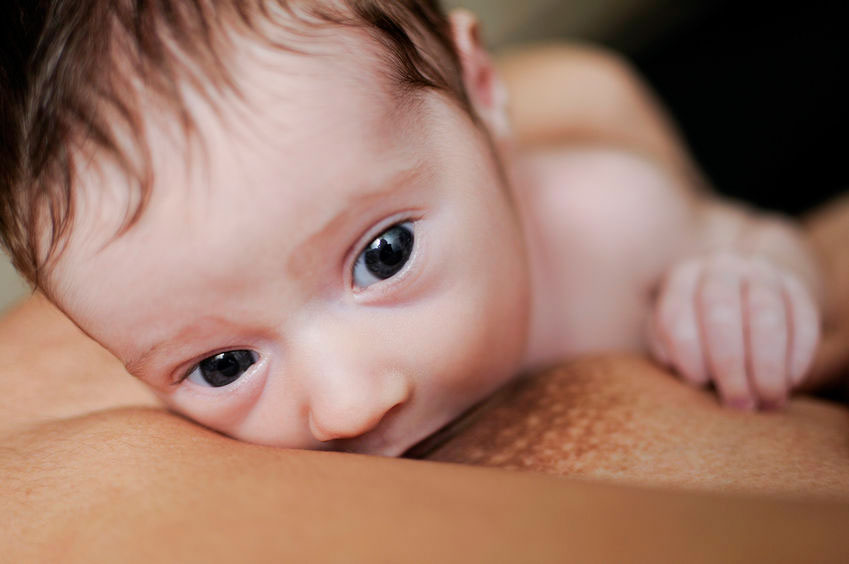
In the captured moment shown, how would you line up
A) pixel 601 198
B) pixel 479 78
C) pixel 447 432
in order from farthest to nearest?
pixel 601 198 < pixel 479 78 < pixel 447 432

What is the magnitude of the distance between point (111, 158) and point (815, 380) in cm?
98

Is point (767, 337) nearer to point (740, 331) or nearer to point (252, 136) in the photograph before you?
point (740, 331)

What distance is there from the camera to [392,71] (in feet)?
2.64

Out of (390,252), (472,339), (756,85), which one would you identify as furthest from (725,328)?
(756,85)

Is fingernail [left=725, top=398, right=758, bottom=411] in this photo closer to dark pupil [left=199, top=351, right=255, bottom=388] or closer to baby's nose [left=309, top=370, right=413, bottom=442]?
baby's nose [left=309, top=370, right=413, bottom=442]

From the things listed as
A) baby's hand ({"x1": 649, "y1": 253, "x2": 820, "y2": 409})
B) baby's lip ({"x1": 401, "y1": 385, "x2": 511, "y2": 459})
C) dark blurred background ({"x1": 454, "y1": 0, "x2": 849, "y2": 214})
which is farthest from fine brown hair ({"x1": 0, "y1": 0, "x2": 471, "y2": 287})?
dark blurred background ({"x1": 454, "y1": 0, "x2": 849, "y2": 214})

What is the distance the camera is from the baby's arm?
939 millimetres

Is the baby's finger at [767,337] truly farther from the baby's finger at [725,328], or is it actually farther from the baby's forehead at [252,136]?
the baby's forehead at [252,136]

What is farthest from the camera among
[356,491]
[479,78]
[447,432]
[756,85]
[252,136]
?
[756,85]

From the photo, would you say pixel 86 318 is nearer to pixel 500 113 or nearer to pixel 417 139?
pixel 417 139

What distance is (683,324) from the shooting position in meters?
1.01

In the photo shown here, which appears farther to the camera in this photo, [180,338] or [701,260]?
[701,260]

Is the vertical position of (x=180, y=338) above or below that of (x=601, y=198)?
below

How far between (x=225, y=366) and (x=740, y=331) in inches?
25.6
